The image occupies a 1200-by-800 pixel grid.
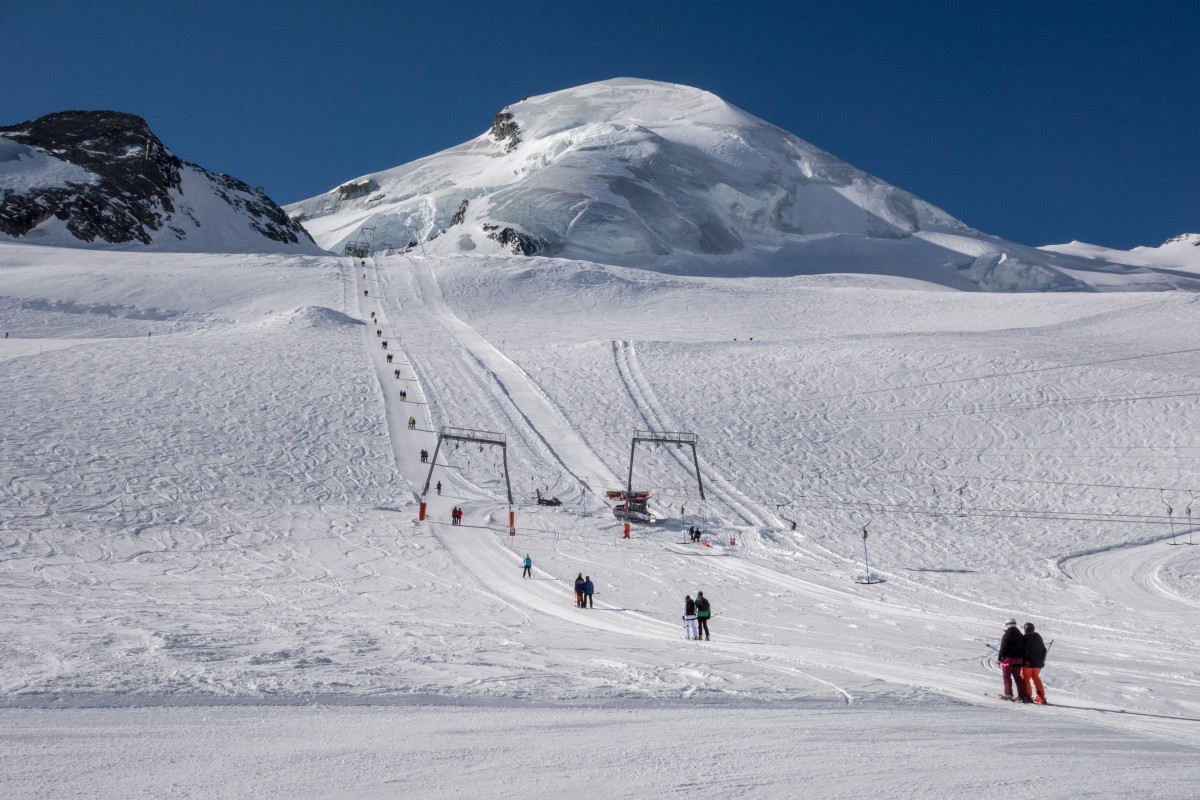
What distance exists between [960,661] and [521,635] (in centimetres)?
631

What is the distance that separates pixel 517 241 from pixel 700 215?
1204 inches

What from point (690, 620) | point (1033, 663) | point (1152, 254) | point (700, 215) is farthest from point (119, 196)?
point (1152, 254)

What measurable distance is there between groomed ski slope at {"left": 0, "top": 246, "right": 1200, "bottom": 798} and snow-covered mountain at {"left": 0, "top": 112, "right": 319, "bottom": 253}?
37927mm

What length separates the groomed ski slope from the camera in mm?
7297

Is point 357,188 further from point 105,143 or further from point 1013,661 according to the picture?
point 1013,661

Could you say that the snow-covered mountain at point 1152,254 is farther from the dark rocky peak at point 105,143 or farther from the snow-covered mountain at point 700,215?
the dark rocky peak at point 105,143

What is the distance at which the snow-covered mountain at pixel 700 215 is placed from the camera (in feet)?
400

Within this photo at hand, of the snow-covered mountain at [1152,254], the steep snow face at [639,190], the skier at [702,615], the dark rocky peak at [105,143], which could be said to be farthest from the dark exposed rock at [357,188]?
the skier at [702,615]

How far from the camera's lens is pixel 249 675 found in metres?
8.85

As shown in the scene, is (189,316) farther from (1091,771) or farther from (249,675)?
(1091,771)

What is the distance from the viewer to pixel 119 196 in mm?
107375

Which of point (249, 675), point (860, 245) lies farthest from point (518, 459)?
point (860, 245)

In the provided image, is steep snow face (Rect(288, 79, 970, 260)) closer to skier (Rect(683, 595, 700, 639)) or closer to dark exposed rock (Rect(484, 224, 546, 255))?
dark exposed rock (Rect(484, 224, 546, 255))

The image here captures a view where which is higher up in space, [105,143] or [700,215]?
[105,143]
